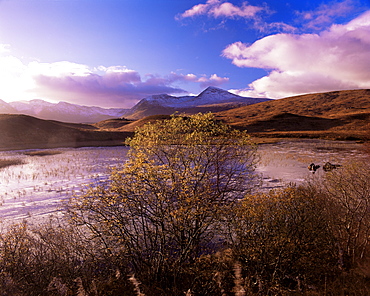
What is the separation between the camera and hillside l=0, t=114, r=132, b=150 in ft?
260

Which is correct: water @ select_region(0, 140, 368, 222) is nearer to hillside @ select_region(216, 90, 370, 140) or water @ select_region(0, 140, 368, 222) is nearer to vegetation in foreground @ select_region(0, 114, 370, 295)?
vegetation in foreground @ select_region(0, 114, 370, 295)

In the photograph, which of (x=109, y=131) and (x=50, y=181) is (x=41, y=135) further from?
(x=50, y=181)

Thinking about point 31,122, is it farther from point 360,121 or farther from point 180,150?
point 360,121

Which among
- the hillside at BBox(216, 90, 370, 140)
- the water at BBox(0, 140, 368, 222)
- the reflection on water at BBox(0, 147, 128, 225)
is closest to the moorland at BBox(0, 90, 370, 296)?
the reflection on water at BBox(0, 147, 128, 225)

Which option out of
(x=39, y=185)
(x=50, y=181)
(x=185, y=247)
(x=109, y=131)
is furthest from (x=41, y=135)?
(x=185, y=247)

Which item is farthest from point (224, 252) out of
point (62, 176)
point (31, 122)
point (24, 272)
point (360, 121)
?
point (360, 121)

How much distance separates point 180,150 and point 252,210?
6348mm

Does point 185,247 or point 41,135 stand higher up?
point 41,135

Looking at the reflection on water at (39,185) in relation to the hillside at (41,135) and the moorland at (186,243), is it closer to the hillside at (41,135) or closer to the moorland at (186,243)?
the moorland at (186,243)

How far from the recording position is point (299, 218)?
14297mm

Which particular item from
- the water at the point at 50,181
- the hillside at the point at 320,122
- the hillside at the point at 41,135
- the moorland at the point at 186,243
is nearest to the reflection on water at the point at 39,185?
the water at the point at 50,181

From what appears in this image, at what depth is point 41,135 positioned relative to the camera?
90.8 m

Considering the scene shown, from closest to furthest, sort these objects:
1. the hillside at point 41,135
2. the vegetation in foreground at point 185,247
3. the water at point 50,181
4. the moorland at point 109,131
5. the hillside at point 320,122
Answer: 1. the vegetation in foreground at point 185,247
2. the water at point 50,181
3. the hillside at point 41,135
4. the moorland at point 109,131
5. the hillside at point 320,122

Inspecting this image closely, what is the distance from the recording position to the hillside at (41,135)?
79275mm
